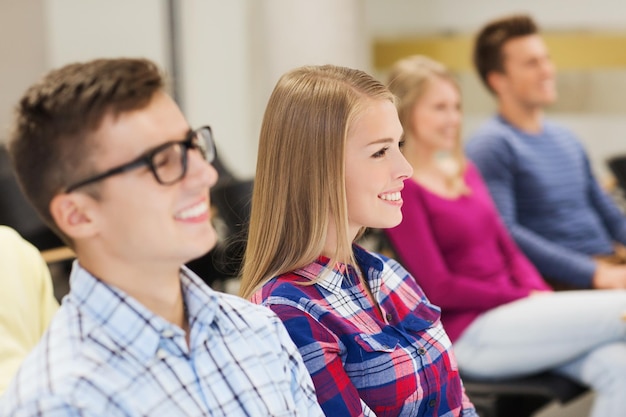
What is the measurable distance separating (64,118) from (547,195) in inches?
91.2

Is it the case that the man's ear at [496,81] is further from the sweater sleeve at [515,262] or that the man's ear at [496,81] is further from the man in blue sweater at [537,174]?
the sweater sleeve at [515,262]

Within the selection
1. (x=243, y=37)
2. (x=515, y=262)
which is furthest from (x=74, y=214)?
(x=243, y=37)

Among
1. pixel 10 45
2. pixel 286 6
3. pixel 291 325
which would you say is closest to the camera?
pixel 291 325

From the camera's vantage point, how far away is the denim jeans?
2.54 m

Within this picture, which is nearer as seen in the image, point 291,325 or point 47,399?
point 47,399

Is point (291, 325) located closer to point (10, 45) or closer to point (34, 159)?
point (34, 159)

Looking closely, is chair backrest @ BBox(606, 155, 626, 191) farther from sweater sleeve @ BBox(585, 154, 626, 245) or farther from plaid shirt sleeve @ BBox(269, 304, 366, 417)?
plaid shirt sleeve @ BBox(269, 304, 366, 417)

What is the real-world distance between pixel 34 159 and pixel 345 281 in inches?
25.2

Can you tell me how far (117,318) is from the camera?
1.16 meters

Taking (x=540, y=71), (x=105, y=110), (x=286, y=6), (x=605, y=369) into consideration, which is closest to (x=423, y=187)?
(x=605, y=369)

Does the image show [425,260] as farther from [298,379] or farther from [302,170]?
[298,379]

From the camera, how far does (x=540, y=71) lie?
3.31 m

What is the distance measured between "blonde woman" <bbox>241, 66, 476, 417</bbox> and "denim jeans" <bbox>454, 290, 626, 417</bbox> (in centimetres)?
95

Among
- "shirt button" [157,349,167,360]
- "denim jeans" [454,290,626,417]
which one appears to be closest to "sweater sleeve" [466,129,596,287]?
"denim jeans" [454,290,626,417]
